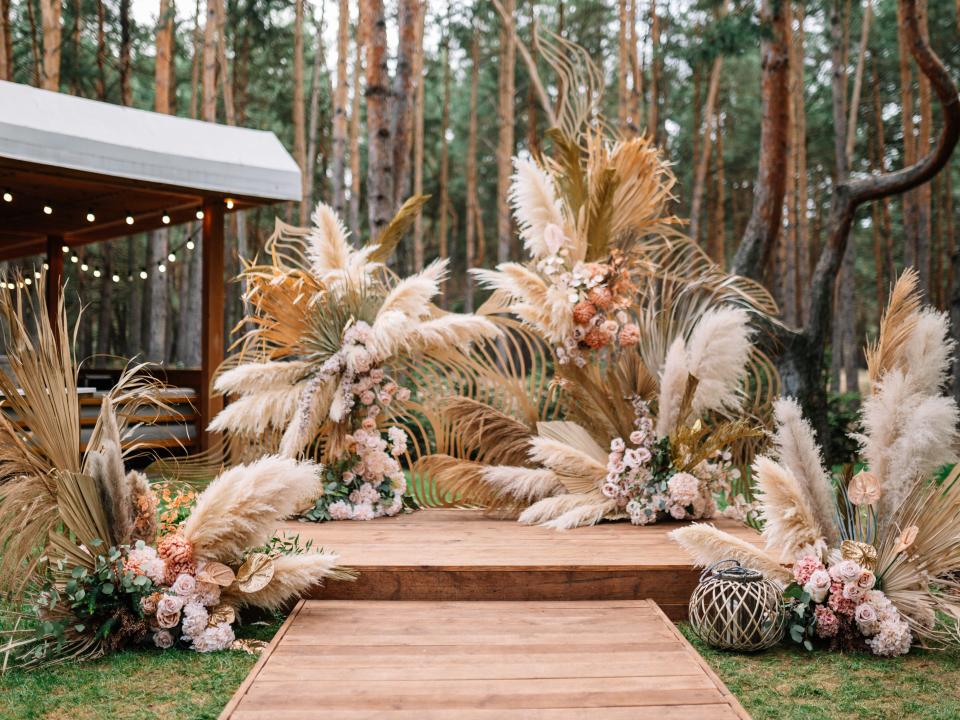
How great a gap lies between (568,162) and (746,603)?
2775 mm

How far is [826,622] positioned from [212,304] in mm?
5776

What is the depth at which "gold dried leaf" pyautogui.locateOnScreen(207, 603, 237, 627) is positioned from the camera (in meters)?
2.86

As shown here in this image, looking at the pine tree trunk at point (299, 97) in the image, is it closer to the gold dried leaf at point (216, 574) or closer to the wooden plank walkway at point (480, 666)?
the gold dried leaf at point (216, 574)

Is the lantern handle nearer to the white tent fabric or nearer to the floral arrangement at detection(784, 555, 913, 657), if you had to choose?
the floral arrangement at detection(784, 555, 913, 657)

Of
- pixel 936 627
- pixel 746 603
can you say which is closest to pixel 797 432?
pixel 746 603

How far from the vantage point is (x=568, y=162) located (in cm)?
479

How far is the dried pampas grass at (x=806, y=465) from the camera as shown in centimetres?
288

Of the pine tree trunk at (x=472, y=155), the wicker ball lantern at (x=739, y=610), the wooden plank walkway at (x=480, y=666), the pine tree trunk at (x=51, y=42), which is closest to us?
the wooden plank walkway at (x=480, y=666)

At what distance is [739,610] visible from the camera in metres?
2.81

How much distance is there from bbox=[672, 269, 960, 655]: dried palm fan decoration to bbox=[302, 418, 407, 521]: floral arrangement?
197 cm

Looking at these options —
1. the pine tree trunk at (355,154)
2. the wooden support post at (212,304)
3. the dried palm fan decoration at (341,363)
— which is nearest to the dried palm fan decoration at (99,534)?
the dried palm fan decoration at (341,363)

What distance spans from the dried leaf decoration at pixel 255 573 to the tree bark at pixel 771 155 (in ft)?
17.8

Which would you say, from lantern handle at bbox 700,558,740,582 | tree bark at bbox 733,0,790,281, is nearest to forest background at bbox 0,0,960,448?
tree bark at bbox 733,0,790,281

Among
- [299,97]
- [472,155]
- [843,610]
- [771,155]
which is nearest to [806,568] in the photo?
[843,610]
